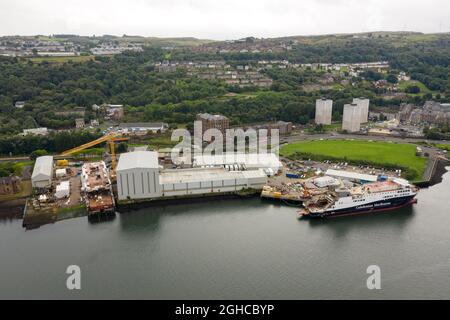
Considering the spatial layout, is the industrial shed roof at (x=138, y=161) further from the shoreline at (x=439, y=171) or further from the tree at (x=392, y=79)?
the tree at (x=392, y=79)

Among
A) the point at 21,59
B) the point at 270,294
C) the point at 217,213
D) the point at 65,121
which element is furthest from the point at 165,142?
the point at 21,59

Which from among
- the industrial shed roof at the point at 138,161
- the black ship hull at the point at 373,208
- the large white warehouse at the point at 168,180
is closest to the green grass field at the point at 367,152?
the black ship hull at the point at 373,208

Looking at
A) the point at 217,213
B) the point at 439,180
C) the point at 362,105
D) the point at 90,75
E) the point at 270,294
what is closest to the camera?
the point at 270,294

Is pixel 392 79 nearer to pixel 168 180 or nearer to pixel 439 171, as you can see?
pixel 439 171

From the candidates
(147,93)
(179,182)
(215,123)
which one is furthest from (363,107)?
(179,182)

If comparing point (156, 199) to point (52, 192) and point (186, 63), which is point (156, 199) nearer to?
point (52, 192)

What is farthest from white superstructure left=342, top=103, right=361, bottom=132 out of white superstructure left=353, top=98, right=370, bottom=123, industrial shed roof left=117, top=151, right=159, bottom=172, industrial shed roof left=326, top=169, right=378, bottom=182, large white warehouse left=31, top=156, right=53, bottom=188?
large white warehouse left=31, top=156, right=53, bottom=188
